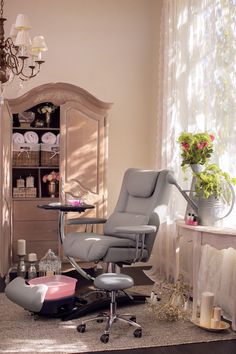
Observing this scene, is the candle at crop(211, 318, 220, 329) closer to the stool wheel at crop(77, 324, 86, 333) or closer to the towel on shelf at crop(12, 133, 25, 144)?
the stool wheel at crop(77, 324, 86, 333)

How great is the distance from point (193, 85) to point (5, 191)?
2.05 metres

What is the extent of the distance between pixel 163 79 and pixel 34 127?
1408 millimetres

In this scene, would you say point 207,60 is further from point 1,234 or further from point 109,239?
point 1,234

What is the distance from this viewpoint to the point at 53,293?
3643 millimetres

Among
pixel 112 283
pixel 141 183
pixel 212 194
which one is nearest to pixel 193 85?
pixel 141 183

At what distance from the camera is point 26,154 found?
212 inches

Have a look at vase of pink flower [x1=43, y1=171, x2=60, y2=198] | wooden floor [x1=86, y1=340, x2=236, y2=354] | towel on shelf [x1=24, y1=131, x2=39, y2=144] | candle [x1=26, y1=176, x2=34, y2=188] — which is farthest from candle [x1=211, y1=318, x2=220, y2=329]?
towel on shelf [x1=24, y1=131, x2=39, y2=144]

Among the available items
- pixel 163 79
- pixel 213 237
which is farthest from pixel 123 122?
pixel 213 237

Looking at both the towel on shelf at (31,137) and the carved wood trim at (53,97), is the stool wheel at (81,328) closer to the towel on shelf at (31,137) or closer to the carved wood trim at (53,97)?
the towel on shelf at (31,137)

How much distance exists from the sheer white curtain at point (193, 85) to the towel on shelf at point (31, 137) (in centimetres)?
126

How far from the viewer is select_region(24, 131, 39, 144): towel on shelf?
538cm

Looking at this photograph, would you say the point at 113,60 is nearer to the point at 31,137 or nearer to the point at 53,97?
the point at 53,97

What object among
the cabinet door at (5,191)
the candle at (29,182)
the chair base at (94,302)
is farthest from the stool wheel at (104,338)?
the candle at (29,182)

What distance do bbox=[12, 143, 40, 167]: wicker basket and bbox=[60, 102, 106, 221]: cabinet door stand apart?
310mm
